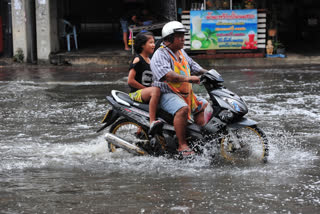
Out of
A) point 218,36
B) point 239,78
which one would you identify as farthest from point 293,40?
point 239,78

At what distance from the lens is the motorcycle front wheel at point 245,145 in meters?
6.24

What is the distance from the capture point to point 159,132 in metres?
6.54

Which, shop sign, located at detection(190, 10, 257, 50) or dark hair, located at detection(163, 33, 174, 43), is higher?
dark hair, located at detection(163, 33, 174, 43)

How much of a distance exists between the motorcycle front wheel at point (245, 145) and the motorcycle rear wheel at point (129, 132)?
1.04 m

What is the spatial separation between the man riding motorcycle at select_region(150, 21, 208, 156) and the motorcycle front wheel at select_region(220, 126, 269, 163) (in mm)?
409

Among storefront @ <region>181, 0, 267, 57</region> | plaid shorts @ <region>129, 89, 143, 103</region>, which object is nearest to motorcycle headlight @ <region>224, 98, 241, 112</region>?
plaid shorts @ <region>129, 89, 143, 103</region>

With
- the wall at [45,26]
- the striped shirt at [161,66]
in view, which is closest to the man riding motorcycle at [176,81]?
the striped shirt at [161,66]

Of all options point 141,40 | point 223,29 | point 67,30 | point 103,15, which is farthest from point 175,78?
point 103,15

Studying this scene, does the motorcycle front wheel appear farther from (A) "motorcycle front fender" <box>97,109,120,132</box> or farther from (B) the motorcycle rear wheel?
(A) "motorcycle front fender" <box>97,109,120,132</box>

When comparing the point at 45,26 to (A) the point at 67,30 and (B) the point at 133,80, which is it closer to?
(A) the point at 67,30

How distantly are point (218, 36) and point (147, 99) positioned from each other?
417 inches

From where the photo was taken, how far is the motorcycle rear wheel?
6754 mm

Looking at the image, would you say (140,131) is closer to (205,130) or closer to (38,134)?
(205,130)

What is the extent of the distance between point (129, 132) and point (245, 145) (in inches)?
58.6
